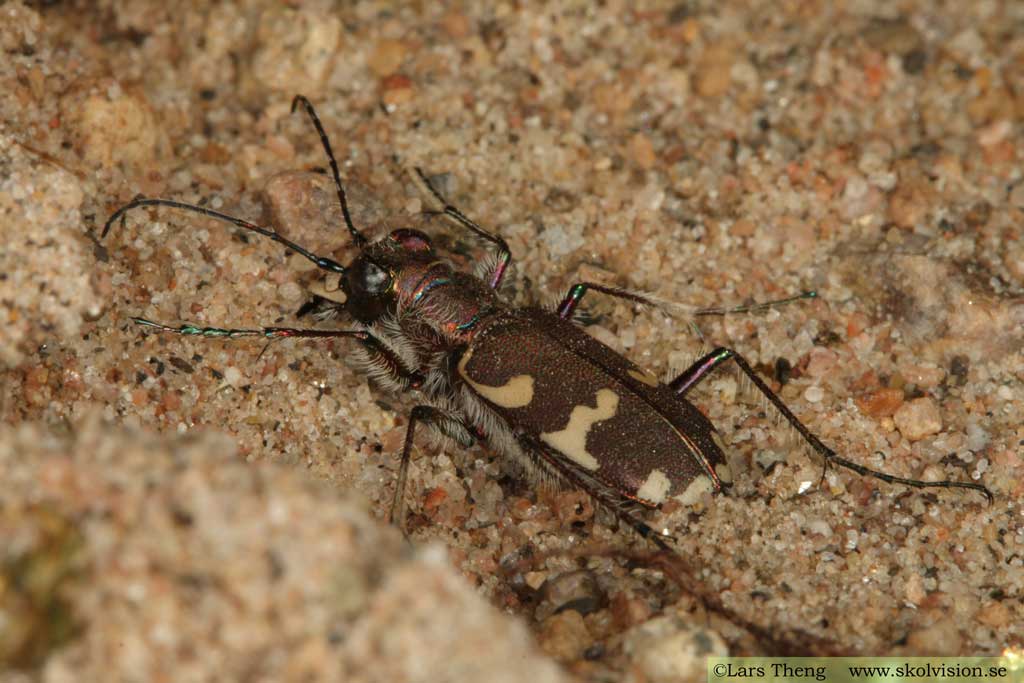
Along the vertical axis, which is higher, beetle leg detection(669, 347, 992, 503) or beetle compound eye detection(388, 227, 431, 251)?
beetle leg detection(669, 347, 992, 503)

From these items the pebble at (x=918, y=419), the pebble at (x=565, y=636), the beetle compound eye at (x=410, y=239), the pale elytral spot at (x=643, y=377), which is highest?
the pebble at (x=918, y=419)

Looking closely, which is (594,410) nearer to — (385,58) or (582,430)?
(582,430)

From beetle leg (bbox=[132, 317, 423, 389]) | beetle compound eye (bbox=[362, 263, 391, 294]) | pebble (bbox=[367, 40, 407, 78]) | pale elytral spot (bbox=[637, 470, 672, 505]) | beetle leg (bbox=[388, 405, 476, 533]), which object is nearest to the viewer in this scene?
pale elytral spot (bbox=[637, 470, 672, 505])

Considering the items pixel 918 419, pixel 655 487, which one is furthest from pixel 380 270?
pixel 918 419

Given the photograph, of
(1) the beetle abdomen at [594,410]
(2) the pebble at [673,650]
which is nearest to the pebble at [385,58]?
(1) the beetle abdomen at [594,410]

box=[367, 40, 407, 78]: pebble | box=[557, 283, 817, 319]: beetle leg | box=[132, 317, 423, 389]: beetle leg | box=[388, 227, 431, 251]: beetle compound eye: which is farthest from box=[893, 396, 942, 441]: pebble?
box=[367, 40, 407, 78]: pebble

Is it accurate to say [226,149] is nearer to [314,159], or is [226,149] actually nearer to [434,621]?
[314,159]

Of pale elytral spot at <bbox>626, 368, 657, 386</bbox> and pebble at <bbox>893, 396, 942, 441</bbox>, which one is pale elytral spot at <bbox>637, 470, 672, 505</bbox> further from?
pebble at <bbox>893, 396, 942, 441</bbox>

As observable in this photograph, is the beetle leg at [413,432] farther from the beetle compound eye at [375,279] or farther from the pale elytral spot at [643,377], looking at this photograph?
the pale elytral spot at [643,377]
